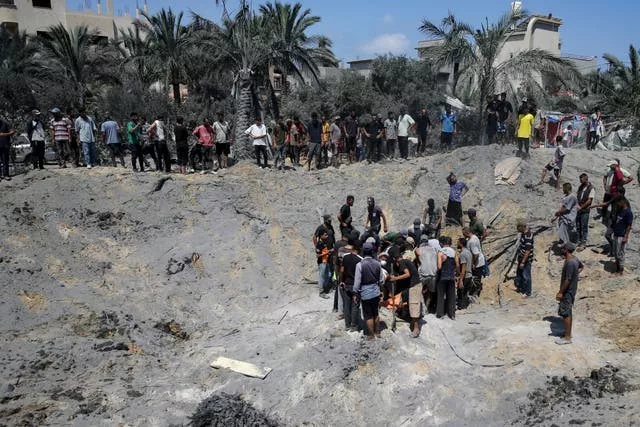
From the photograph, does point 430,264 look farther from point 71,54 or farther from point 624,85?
point 71,54

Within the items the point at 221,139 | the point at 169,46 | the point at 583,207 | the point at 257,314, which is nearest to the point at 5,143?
the point at 221,139

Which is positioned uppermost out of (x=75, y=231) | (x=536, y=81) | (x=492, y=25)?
(x=492, y=25)

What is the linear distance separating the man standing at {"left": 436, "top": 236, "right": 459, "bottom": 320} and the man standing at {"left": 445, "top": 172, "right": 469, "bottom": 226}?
3.56 m

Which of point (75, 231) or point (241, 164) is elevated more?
point (241, 164)

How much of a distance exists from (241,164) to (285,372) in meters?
8.93

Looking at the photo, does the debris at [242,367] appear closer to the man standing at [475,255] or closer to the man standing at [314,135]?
the man standing at [475,255]

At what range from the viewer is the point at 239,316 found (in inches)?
428

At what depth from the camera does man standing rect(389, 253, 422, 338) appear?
30.1ft

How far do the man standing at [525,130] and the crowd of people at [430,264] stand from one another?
3.10 metres

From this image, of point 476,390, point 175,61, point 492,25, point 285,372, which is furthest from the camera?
point 175,61

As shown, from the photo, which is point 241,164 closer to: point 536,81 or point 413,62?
point 536,81

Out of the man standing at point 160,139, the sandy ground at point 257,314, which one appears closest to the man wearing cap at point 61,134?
the sandy ground at point 257,314

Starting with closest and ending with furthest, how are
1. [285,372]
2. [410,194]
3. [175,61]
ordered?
[285,372] → [410,194] → [175,61]

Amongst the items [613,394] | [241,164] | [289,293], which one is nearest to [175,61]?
[241,164]
